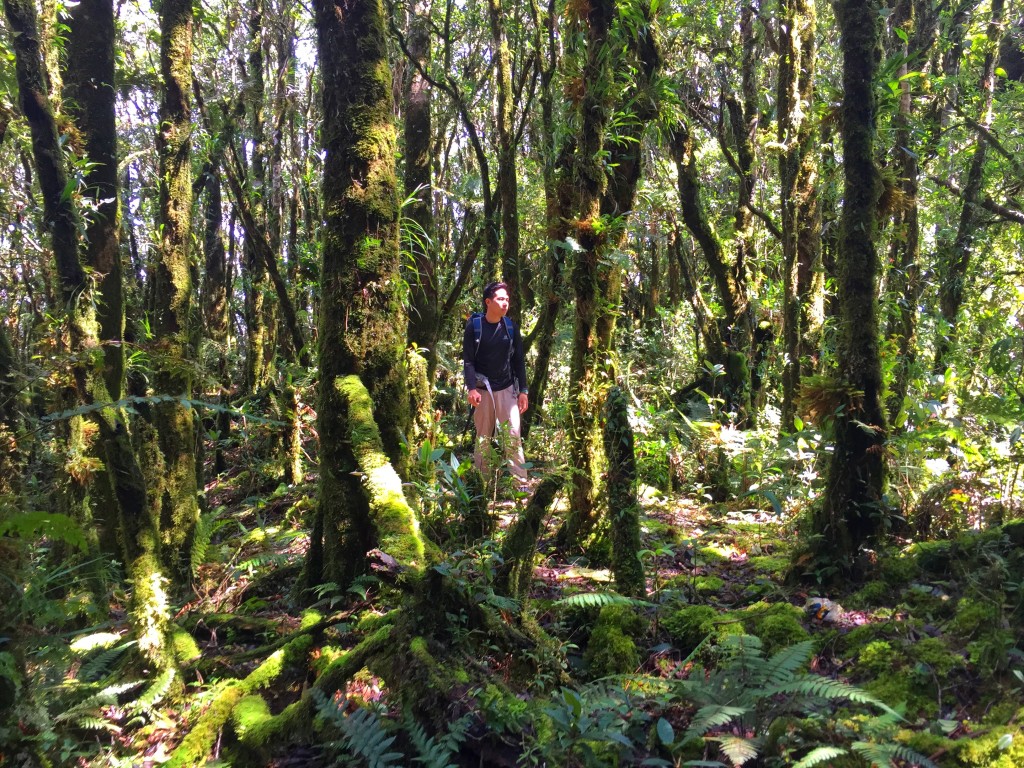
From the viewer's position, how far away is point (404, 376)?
15.0 feet

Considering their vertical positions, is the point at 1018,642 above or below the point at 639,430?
below

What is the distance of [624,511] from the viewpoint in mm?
4301

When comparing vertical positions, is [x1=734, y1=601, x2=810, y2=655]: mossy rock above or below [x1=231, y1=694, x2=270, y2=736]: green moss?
below

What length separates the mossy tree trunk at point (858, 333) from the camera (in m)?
4.41

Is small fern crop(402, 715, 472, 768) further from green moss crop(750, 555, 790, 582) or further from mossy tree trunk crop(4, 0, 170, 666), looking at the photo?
green moss crop(750, 555, 790, 582)

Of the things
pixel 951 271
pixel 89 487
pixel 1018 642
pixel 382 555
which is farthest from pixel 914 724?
pixel 951 271

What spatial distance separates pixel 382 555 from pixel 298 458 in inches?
254

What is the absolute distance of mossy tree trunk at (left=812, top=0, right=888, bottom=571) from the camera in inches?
173

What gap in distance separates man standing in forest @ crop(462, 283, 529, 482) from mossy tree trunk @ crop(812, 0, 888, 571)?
3449mm

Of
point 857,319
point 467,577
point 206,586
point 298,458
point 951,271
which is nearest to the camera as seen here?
point 467,577

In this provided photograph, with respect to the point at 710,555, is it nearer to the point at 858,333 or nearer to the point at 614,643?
the point at 614,643

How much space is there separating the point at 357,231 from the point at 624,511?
262 centimetres

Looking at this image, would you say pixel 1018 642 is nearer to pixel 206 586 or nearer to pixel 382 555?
pixel 382 555

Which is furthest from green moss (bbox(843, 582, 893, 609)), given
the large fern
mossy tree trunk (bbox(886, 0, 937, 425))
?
mossy tree trunk (bbox(886, 0, 937, 425))
